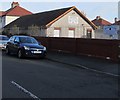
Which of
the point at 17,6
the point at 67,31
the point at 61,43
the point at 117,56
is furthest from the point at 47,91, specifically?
the point at 17,6

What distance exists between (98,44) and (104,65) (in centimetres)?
356

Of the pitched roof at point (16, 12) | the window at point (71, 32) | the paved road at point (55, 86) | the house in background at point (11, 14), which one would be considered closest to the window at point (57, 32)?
the window at point (71, 32)

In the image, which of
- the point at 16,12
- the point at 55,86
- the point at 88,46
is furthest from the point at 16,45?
the point at 16,12

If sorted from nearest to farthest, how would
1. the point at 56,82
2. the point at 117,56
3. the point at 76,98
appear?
the point at 76,98
the point at 56,82
the point at 117,56

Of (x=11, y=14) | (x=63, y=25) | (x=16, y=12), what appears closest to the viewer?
(x=63, y=25)

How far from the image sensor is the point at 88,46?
66.6 feet

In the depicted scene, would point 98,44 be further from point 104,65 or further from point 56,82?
point 56,82

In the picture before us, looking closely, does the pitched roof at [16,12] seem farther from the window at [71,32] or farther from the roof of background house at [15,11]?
the window at [71,32]

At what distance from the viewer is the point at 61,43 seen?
939 inches

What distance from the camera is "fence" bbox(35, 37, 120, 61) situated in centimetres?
1764

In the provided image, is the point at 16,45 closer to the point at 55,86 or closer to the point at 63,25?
the point at 55,86

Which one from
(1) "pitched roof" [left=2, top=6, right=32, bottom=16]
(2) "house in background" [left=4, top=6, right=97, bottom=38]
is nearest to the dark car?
(2) "house in background" [left=4, top=6, right=97, bottom=38]

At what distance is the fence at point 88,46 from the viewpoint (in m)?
17.6

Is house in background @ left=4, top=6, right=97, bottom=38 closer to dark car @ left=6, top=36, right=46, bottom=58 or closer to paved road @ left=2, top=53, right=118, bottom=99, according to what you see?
dark car @ left=6, top=36, right=46, bottom=58
